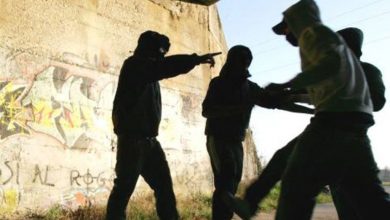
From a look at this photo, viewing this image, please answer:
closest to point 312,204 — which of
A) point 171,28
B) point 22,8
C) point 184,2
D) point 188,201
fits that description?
point 22,8

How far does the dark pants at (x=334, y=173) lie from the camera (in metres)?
2.58

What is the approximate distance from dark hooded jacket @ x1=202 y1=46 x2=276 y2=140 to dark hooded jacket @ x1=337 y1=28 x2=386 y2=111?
126 cm

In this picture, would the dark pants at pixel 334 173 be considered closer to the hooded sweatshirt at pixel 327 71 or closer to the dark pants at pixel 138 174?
the hooded sweatshirt at pixel 327 71

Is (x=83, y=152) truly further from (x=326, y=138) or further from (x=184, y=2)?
(x=326, y=138)

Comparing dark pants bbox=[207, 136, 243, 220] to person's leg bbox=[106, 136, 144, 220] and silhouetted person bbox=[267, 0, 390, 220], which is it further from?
silhouetted person bbox=[267, 0, 390, 220]

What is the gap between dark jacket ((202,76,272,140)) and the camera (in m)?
4.61

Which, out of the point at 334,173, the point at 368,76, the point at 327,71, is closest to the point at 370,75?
the point at 368,76

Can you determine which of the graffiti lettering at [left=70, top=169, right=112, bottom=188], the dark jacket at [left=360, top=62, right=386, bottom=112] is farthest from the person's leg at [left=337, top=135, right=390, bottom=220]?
the graffiti lettering at [left=70, top=169, right=112, bottom=188]

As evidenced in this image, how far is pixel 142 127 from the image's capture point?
4062 millimetres

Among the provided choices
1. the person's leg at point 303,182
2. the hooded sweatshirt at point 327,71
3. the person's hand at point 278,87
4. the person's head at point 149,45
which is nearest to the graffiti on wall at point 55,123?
the person's head at point 149,45

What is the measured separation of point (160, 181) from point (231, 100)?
114cm

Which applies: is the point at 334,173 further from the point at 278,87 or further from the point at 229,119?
the point at 229,119

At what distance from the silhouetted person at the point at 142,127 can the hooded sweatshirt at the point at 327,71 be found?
1365mm

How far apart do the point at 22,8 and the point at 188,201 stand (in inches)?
173
